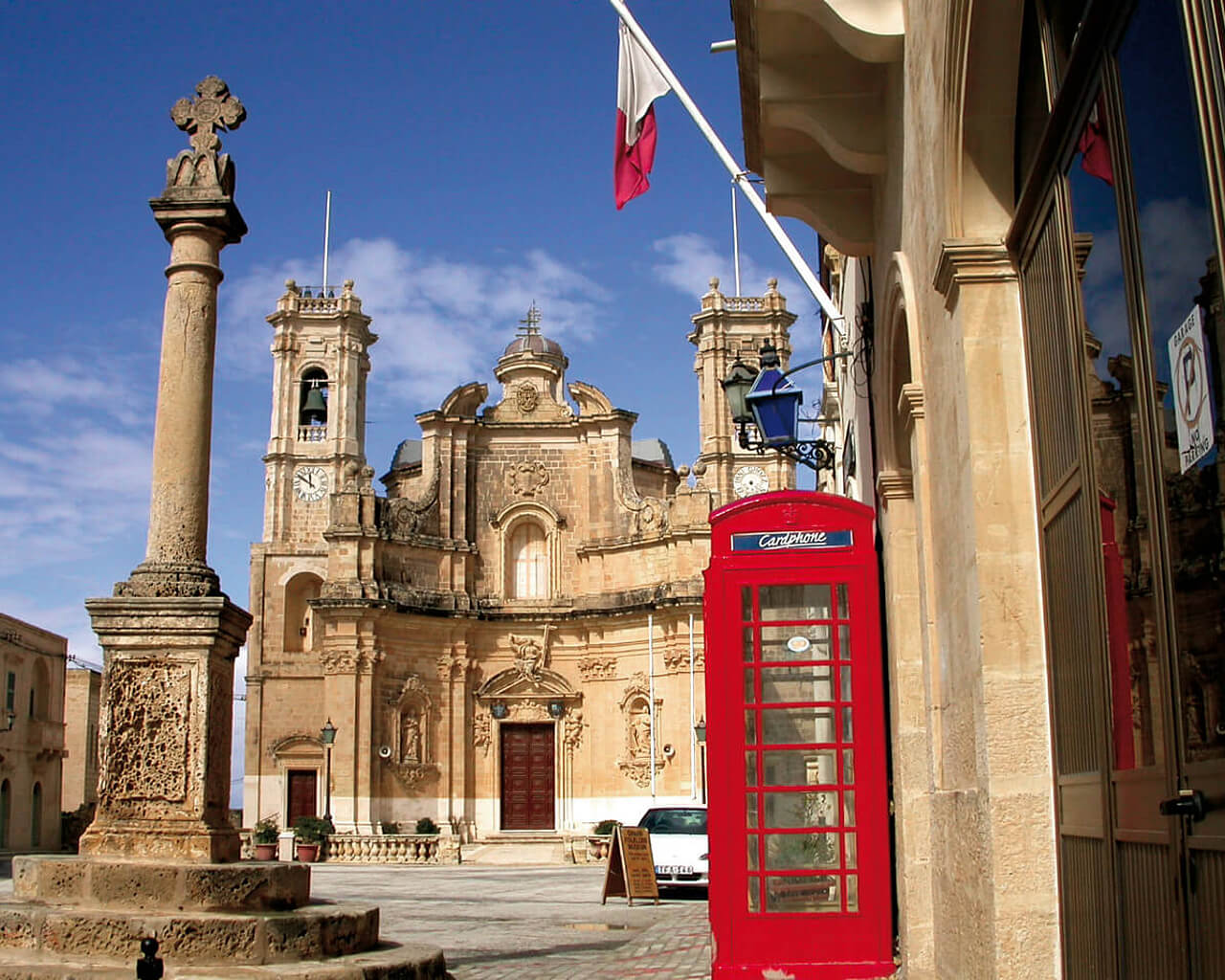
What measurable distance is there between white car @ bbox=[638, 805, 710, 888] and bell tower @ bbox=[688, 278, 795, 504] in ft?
72.7

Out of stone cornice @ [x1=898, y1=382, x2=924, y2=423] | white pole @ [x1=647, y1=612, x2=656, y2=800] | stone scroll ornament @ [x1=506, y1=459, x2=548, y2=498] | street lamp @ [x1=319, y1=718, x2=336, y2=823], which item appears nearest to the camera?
stone cornice @ [x1=898, y1=382, x2=924, y2=423]

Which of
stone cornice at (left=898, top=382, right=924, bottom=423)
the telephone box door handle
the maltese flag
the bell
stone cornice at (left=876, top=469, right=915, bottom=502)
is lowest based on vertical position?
the telephone box door handle

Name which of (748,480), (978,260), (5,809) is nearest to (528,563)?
(748,480)

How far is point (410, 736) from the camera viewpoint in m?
38.3

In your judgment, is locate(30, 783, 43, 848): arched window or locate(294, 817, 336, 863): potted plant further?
locate(30, 783, 43, 848): arched window

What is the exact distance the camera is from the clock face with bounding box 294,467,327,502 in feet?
149

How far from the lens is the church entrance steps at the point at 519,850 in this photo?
1344 inches

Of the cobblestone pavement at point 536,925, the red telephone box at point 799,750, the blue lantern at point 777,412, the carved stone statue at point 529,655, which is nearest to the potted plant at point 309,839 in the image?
the cobblestone pavement at point 536,925

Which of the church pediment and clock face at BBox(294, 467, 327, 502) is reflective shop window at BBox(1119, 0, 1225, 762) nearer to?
the church pediment

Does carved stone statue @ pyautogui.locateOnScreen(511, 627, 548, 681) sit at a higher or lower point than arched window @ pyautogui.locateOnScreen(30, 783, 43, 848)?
higher

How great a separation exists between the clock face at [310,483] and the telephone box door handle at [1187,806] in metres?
44.0

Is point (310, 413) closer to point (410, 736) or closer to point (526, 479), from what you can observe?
point (526, 479)

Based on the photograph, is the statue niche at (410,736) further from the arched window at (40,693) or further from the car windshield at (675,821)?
the car windshield at (675,821)

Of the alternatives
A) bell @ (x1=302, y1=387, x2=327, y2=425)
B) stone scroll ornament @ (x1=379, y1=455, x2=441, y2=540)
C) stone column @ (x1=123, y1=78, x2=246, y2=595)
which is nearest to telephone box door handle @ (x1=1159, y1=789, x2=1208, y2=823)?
stone column @ (x1=123, y1=78, x2=246, y2=595)
